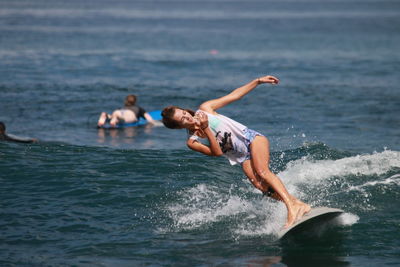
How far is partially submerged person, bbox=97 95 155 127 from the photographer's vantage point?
19.9 m

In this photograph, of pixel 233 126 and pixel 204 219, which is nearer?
pixel 233 126

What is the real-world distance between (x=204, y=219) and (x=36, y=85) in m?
18.4

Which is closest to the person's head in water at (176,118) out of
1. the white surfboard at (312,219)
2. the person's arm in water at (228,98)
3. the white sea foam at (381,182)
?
the person's arm in water at (228,98)

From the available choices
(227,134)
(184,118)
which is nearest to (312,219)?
(227,134)

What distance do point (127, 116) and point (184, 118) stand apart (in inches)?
463

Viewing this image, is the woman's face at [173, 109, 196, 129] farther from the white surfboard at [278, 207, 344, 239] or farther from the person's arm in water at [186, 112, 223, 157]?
the white surfboard at [278, 207, 344, 239]

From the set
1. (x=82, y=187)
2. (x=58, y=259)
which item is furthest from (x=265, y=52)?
(x=58, y=259)

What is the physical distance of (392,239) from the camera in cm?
927

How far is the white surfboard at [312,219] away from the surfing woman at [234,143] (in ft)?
0.32

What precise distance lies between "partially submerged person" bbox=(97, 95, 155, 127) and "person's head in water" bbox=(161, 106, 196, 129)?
11.5 meters

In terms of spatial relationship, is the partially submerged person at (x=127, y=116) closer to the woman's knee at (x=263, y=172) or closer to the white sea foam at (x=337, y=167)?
the white sea foam at (x=337, y=167)

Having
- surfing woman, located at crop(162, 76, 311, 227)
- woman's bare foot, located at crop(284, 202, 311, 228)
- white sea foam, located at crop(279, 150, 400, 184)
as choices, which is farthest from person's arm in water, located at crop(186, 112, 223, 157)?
white sea foam, located at crop(279, 150, 400, 184)

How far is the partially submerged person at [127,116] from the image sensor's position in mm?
19908

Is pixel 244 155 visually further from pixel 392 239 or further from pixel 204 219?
pixel 392 239
